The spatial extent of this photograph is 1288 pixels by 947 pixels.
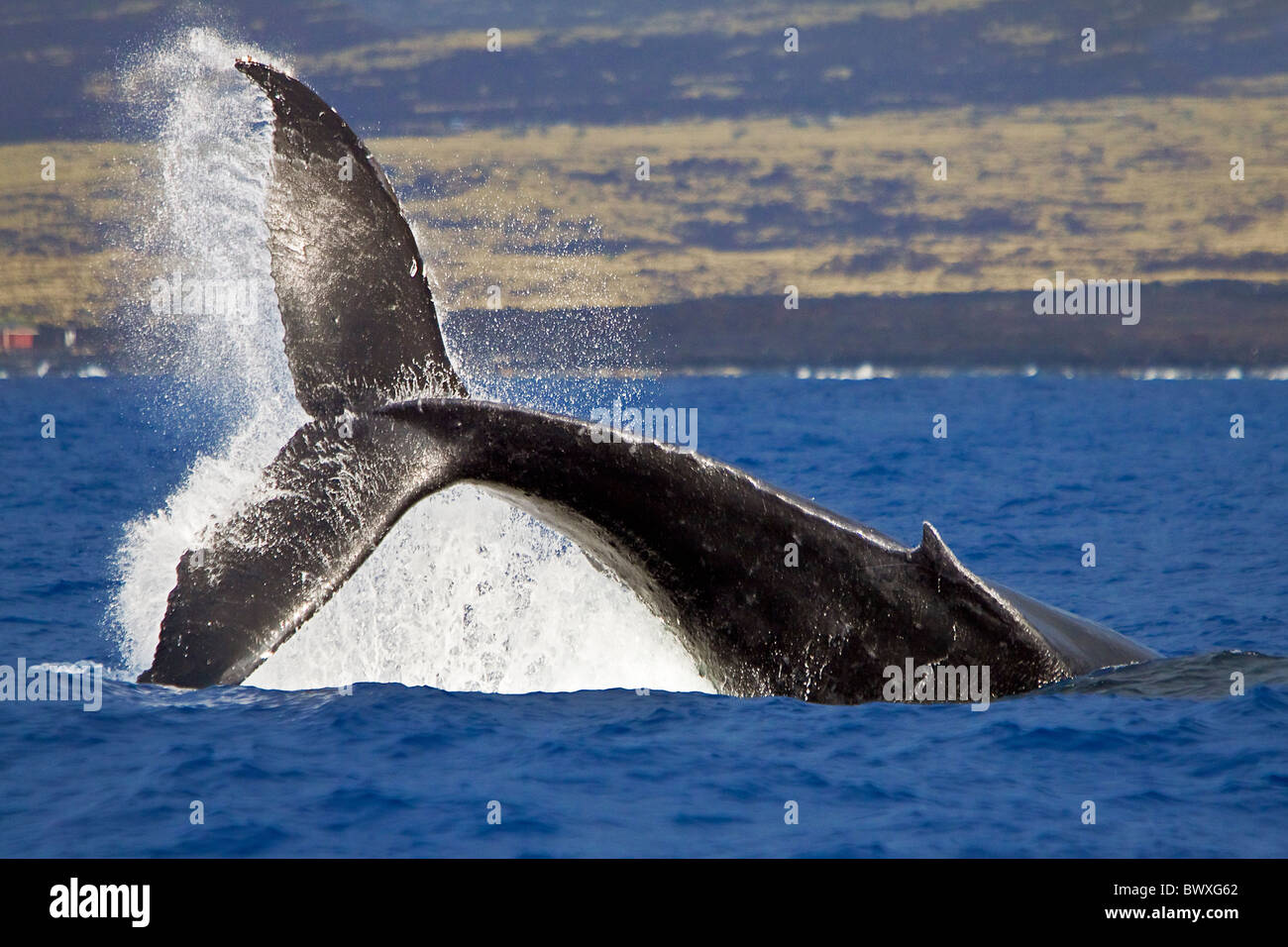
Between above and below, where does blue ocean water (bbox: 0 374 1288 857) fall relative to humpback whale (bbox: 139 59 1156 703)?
below

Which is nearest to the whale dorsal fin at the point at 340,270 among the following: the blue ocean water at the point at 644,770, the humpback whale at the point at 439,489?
the humpback whale at the point at 439,489

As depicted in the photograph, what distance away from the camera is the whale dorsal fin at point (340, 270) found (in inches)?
315

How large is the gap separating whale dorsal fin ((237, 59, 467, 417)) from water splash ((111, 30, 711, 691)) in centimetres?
24

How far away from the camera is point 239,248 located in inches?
349

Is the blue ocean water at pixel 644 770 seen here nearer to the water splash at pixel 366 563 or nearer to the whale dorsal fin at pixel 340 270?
the water splash at pixel 366 563

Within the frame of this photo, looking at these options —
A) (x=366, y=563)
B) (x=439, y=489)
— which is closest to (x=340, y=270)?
(x=439, y=489)

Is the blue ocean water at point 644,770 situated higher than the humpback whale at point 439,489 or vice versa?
the humpback whale at point 439,489

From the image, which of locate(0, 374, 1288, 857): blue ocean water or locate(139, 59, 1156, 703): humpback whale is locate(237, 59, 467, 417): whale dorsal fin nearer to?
locate(139, 59, 1156, 703): humpback whale

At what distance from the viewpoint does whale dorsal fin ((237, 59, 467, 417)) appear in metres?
8.00

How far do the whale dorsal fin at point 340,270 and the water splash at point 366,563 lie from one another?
0.77 feet

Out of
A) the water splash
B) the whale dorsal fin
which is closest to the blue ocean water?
the water splash

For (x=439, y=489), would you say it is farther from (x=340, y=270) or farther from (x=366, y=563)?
(x=366, y=563)
